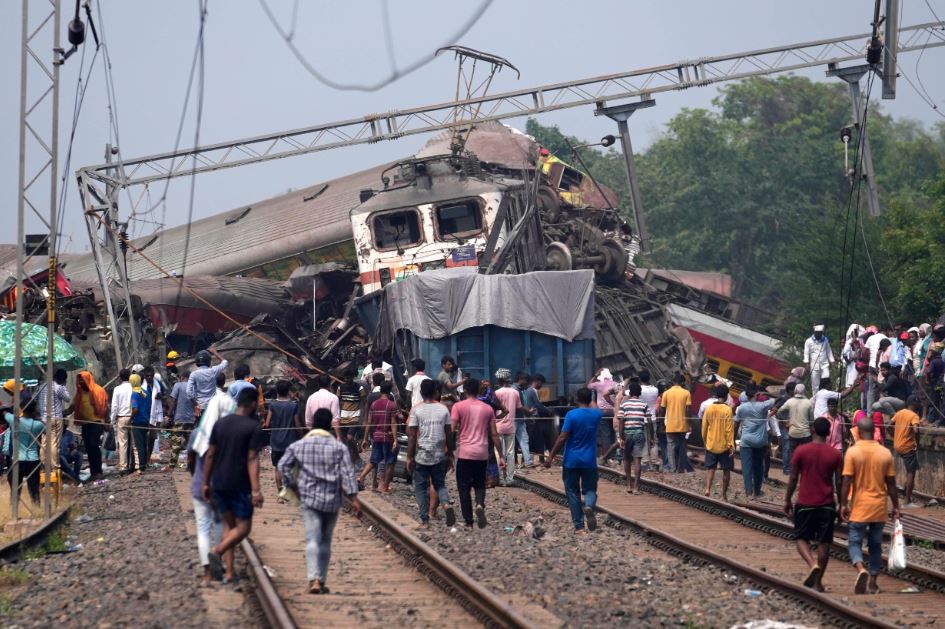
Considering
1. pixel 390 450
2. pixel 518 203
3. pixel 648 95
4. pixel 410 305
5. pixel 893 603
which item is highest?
pixel 648 95

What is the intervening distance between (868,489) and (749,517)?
4360 millimetres

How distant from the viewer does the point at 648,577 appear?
11.5m

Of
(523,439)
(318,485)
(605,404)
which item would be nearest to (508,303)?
(605,404)

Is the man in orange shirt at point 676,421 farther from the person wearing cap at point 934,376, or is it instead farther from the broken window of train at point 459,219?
the broken window of train at point 459,219

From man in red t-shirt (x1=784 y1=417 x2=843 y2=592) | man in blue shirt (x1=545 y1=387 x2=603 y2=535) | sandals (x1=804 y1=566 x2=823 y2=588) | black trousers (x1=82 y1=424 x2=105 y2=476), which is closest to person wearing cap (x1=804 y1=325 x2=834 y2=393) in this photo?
man in blue shirt (x1=545 y1=387 x2=603 y2=535)

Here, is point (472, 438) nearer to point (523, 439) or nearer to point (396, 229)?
point (523, 439)

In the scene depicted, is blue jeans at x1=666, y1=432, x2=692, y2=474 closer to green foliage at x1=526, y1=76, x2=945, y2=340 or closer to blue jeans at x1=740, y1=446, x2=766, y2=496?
blue jeans at x1=740, y1=446, x2=766, y2=496

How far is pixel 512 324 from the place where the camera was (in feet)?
73.7

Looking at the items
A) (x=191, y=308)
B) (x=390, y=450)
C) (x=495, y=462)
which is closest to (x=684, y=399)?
(x=495, y=462)

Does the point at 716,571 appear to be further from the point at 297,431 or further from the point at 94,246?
the point at 94,246

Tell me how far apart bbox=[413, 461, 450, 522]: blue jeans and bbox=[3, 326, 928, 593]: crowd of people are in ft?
0.07

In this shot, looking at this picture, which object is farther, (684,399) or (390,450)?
(684,399)

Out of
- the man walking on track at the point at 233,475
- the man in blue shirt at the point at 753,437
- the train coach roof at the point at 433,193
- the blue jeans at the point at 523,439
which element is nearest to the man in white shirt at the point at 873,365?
the man in blue shirt at the point at 753,437

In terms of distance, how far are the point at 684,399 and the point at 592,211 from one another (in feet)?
43.5
